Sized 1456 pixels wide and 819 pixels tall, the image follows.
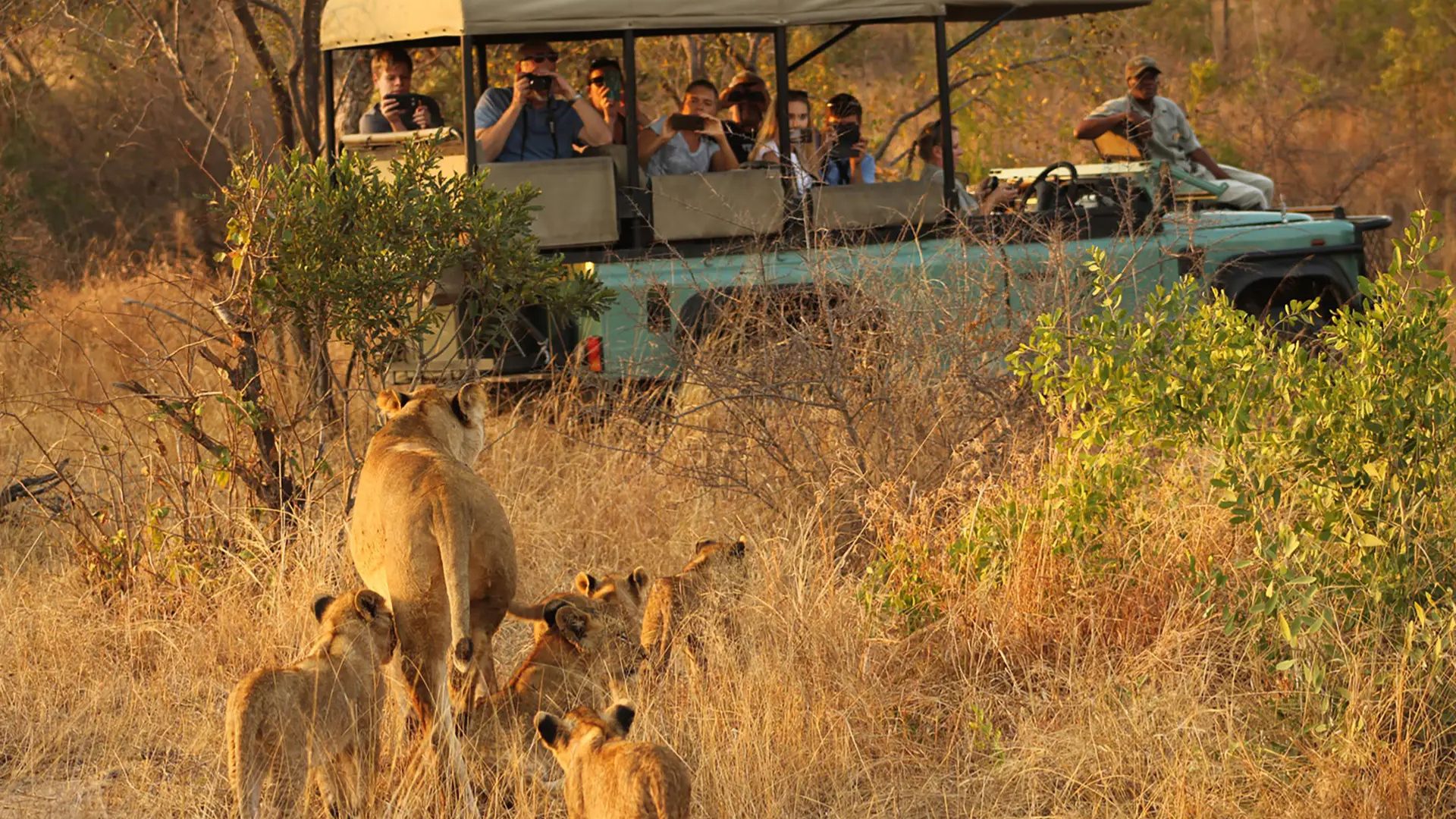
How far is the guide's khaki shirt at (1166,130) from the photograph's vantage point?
10.6 meters

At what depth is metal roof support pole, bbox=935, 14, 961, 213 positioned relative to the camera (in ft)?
27.8

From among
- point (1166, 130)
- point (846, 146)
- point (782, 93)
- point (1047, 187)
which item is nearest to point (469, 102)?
point (782, 93)

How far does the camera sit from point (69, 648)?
578 centimetres

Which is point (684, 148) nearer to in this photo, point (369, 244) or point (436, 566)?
point (369, 244)

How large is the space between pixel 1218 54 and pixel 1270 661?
77.4 feet

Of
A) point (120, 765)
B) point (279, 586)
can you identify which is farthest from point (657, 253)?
point (120, 765)

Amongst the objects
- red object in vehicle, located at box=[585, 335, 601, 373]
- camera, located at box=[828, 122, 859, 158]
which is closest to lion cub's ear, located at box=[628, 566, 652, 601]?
red object in vehicle, located at box=[585, 335, 601, 373]

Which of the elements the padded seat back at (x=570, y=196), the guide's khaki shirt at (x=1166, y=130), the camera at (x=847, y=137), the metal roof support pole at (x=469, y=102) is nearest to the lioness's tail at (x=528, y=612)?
the metal roof support pole at (x=469, y=102)

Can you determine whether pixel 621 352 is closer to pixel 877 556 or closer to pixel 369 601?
pixel 877 556

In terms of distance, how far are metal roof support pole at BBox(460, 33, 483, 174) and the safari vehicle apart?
1 centimetres

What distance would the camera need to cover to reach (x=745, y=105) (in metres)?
9.90

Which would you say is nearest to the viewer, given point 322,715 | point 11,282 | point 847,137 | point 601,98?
point 322,715

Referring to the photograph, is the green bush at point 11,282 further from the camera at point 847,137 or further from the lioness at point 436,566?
the camera at point 847,137

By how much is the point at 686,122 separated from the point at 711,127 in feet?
0.47
